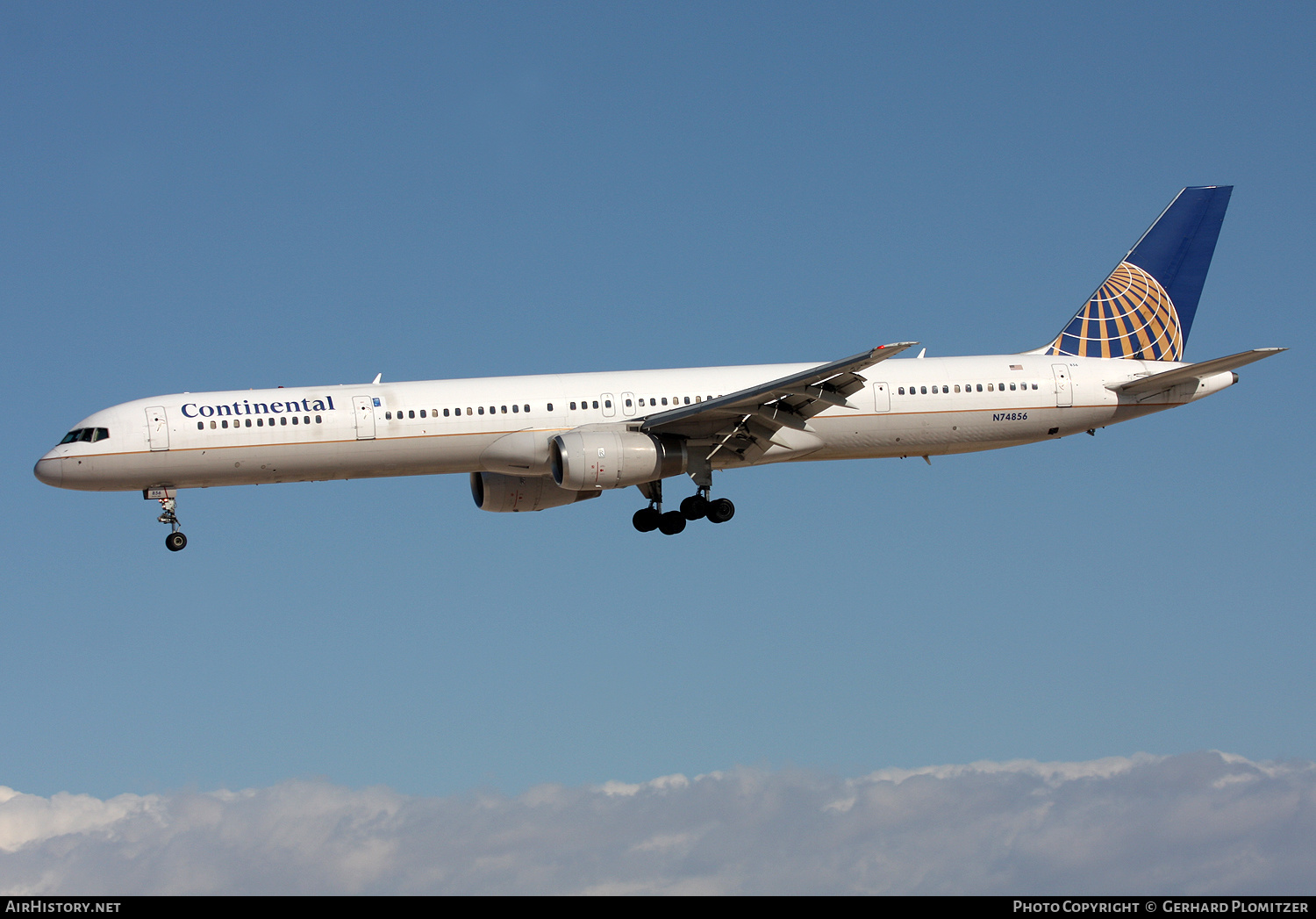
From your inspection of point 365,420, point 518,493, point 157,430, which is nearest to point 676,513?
point 518,493

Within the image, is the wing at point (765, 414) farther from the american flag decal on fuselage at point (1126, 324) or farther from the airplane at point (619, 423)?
the american flag decal on fuselage at point (1126, 324)

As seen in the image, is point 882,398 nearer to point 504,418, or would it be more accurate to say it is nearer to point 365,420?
point 504,418

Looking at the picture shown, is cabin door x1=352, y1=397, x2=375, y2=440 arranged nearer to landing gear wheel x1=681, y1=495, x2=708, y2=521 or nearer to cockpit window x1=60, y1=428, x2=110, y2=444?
cockpit window x1=60, y1=428, x2=110, y2=444

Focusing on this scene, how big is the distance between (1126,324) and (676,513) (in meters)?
15.2

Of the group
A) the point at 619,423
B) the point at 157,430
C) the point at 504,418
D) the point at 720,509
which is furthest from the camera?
the point at 720,509

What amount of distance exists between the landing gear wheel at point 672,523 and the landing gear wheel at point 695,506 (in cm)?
44

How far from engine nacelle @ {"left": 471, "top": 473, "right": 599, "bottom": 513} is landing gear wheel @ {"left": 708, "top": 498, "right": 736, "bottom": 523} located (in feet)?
10.8

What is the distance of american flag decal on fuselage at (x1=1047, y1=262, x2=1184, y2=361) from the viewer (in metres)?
45.2

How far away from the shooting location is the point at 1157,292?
47188mm

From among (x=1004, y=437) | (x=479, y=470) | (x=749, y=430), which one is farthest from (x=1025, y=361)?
(x=479, y=470)

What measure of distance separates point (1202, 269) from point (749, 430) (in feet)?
58.0

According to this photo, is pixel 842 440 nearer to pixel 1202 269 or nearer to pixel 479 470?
pixel 479 470

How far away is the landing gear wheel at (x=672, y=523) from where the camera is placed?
140ft

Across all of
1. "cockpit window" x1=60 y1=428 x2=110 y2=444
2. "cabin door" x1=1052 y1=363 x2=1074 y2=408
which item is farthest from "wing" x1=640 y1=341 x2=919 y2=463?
"cockpit window" x1=60 y1=428 x2=110 y2=444
